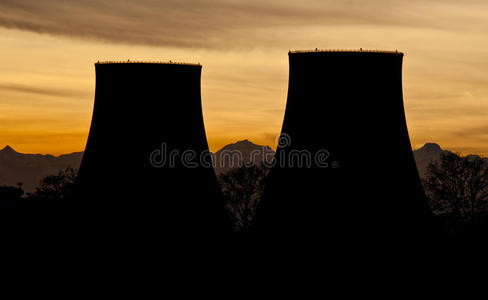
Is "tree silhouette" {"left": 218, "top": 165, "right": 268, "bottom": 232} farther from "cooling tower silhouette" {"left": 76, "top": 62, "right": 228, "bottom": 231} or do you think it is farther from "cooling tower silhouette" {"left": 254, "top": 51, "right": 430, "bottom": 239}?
"cooling tower silhouette" {"left": 254, "top": 51, "right": 430, "bottom": 239}

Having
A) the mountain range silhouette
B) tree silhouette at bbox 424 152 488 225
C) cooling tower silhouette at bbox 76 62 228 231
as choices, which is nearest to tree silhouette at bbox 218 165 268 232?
tree silhouette at bbox 424 152 488 225

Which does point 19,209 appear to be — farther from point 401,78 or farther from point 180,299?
point 401,78

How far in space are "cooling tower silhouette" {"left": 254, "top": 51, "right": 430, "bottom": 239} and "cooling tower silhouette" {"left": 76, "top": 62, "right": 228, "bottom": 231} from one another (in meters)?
2.19

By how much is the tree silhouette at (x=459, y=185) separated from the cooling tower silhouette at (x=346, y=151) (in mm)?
17931

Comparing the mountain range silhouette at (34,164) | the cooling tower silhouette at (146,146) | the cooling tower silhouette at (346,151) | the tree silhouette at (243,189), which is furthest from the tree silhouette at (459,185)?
the mountain range silhouette at (34,164)

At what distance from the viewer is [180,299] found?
43.3ft

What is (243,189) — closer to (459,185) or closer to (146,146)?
(459,185)

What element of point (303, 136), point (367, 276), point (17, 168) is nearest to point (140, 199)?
point (303, 136)

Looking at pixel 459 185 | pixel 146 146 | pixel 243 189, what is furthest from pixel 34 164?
pixel 146 146

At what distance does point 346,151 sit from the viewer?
1213 cm

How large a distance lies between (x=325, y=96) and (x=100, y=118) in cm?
442

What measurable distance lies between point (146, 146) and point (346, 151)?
12.4 feet

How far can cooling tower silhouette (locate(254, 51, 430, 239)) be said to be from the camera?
1212cm

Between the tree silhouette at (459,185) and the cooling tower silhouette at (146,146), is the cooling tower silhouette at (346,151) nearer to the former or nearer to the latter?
the cooling tower silhouette at (146,146)
